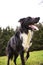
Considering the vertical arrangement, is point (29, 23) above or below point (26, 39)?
above

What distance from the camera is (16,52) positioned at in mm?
5539

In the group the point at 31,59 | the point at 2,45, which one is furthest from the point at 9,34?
the point at 31,59

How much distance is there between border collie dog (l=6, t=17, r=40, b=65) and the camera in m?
5.36

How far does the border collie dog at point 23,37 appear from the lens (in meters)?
5.36

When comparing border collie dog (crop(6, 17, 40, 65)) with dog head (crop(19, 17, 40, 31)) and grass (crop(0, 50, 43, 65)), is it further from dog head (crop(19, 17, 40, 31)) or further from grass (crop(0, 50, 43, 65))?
grass (crop(0, 50, 43, 65))

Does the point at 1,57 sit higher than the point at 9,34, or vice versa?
the point at 9,34

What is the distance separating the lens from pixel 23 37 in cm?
543

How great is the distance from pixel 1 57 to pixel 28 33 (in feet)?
2.89

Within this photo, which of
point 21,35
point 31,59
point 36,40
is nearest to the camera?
point 21,35

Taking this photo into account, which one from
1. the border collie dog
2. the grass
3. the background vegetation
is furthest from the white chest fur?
the background vegetation

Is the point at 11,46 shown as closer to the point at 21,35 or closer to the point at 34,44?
the point at 21,35

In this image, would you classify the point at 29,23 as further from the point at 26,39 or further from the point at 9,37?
the point at 9,37

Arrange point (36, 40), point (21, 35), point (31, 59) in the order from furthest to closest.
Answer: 1. point (36, 40)
2. point (31, 59)
3. point (21, 35)

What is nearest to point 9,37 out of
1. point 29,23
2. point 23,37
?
point 23,37
